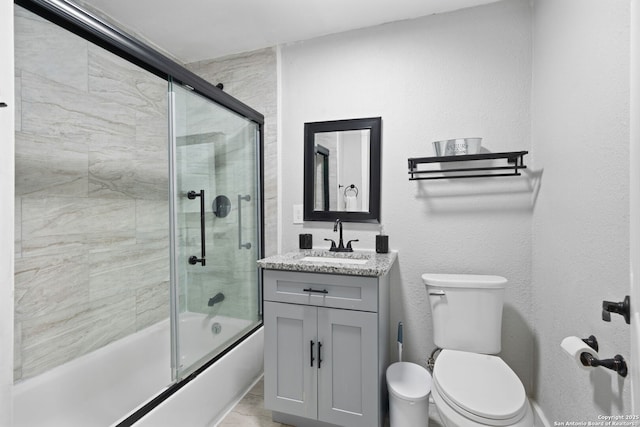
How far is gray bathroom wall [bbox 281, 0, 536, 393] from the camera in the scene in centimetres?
176

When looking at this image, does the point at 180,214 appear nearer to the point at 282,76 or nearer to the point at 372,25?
the point at 282,76

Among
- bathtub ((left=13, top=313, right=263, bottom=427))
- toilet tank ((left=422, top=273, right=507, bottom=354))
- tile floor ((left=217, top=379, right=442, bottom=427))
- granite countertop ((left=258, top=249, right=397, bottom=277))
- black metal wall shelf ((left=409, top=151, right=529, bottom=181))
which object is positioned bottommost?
tile floor ((left=217, top=379, right=442, bottom=427))

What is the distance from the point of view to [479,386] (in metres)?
1.25

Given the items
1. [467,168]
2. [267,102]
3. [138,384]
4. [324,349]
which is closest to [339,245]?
[324,349]

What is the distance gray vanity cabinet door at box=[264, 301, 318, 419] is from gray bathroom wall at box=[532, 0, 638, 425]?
1136 millimetres

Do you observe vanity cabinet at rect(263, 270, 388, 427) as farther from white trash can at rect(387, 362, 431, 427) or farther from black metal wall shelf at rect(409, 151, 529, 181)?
black metal wall shelf at rect(409, 151, 529, 181)

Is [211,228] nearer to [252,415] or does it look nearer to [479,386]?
[252,415]

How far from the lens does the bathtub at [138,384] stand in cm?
137

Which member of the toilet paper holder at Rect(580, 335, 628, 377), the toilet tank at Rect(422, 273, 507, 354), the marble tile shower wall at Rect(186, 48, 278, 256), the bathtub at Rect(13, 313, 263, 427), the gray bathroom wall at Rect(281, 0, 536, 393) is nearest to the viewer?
the toilet paper holder at Rect(580, 335, 628, 377)

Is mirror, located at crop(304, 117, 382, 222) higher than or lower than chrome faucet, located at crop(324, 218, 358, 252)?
higher

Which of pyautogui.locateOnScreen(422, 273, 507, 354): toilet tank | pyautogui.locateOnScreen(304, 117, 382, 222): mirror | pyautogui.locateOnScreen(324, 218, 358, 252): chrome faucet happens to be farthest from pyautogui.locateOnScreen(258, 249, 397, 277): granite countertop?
pyautogui.locateOnScreen(422, 273, 507, 354): toilet tank

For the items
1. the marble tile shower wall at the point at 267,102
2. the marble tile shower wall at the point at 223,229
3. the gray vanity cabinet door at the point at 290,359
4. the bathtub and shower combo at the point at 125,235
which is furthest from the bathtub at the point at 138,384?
the marble tile shower wall at the point at 267,102

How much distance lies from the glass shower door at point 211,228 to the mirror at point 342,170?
0.43m

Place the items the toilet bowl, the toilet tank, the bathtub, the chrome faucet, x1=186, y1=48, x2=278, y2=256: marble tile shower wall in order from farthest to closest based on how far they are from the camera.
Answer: x1=186, y1=48, x2=278, y2=256: marble tile shower wall, the chrome faucet, the toilet tank, the bathtub, the toilet bowl
